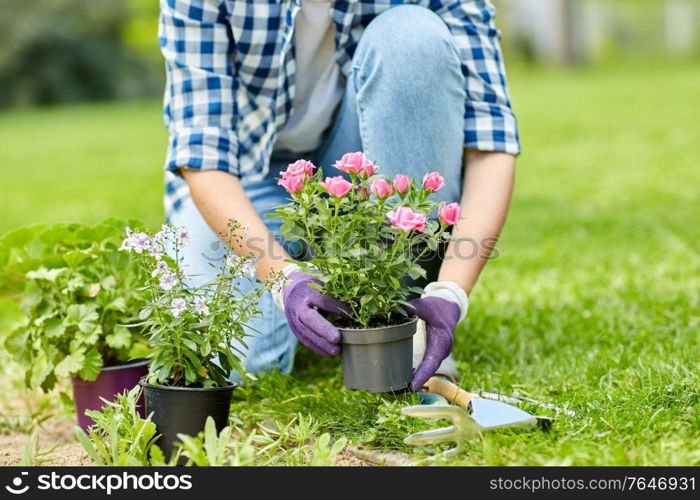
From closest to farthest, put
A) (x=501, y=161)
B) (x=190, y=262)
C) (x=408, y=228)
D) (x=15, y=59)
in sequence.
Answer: (x=408, y=228), (x=501, y=161), (x=190, y=262), (x=15, y=59)

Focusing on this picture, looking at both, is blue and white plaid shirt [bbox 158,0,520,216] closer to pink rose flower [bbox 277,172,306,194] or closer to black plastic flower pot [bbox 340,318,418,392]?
pink rose flower [bbox 277,172,306,194]

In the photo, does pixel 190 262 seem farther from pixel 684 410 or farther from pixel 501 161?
pixel 684 410

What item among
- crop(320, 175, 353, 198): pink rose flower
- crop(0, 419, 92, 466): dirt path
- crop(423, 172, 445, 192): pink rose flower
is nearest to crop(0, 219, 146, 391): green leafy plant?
crop(0, 419, 92, 466): dirt path

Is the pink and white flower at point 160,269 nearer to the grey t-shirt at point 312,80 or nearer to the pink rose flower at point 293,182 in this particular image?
the pink rose flower at point 293,182

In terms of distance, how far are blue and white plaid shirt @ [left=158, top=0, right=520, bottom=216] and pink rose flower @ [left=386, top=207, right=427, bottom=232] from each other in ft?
2.01

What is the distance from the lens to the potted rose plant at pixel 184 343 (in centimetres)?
164

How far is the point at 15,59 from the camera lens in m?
15.4

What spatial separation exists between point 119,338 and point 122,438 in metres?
0.35

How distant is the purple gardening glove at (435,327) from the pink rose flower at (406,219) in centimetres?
28

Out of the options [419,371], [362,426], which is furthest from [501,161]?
[362,426]

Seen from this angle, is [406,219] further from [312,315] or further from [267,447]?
[267,447]

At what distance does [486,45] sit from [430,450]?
106 centimetres

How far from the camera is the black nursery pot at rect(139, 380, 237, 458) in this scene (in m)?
1.64

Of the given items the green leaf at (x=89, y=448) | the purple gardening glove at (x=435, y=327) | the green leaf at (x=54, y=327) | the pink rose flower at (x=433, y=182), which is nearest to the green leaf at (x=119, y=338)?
the green leaf at (x=54, y=327)
